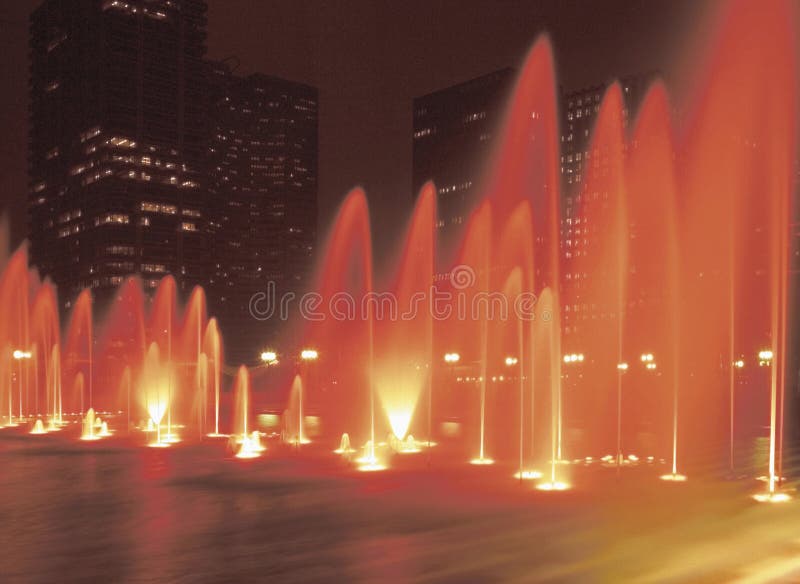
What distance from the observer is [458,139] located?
3883 inches

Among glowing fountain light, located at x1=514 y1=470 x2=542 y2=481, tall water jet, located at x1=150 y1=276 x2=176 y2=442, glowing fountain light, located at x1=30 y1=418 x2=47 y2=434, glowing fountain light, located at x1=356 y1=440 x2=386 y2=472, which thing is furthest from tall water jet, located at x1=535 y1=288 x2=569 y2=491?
tall water jet, located at x1=150 y1=276 x2=176 y2=442

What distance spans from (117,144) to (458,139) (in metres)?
47.5

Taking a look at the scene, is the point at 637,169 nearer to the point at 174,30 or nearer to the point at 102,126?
the point at 102,126

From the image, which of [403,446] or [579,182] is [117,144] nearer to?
[579,182]

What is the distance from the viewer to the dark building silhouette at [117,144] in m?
111

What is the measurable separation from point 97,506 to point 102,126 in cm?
11257

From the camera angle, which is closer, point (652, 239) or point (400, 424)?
point (400, 424)

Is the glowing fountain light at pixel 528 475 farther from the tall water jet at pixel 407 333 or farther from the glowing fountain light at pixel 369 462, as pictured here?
the tall water jet at pixel 407 333

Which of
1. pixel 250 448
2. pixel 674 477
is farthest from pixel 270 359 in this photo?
pixel 674 477

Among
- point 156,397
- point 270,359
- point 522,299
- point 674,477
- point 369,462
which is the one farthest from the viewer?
point 270,359

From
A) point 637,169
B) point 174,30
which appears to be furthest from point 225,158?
point 637,169

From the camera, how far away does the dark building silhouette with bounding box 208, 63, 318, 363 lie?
152 m

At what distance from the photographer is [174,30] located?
124 m

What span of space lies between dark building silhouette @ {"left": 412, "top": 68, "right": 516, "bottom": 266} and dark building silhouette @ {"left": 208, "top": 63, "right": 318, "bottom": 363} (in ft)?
147
